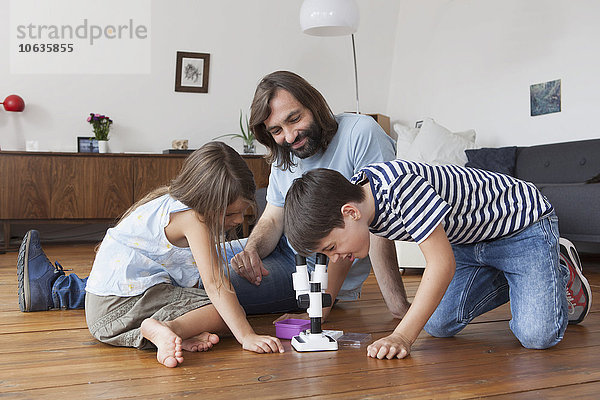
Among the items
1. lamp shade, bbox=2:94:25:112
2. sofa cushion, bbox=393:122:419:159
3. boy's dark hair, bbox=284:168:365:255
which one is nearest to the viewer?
boy's dark hair, bbox=284:168:365:255

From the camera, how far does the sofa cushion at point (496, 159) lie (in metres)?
4.04

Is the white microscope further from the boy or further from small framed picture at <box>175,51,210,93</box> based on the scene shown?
small framed picture at <box>175,51,210,93</box>

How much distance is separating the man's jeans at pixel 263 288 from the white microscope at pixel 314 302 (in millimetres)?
391

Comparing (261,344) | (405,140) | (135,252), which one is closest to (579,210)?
(405,140)

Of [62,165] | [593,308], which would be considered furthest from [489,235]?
[62,165]

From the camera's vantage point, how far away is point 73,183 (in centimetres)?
449

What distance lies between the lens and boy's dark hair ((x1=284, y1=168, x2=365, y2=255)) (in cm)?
141

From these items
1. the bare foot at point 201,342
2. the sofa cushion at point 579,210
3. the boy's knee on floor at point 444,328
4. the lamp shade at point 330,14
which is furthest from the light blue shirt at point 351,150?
the lamp shade at point 330,14

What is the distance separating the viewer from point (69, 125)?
16.1 feet

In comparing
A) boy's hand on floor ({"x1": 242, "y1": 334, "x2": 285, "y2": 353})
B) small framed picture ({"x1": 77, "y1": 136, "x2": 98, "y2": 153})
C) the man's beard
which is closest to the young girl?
boy's hand on floor ({"x1": 242, "y1": 334, "x2": 285, "y2": 353})

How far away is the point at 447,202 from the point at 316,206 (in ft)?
1.12

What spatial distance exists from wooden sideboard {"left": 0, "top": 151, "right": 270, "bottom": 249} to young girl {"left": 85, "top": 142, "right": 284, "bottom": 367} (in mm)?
2855

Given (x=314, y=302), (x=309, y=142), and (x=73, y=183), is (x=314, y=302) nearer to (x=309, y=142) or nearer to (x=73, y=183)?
(x=309, y=142)

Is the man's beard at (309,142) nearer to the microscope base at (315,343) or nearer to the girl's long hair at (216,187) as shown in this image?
the girl's long hair at (216,187)
